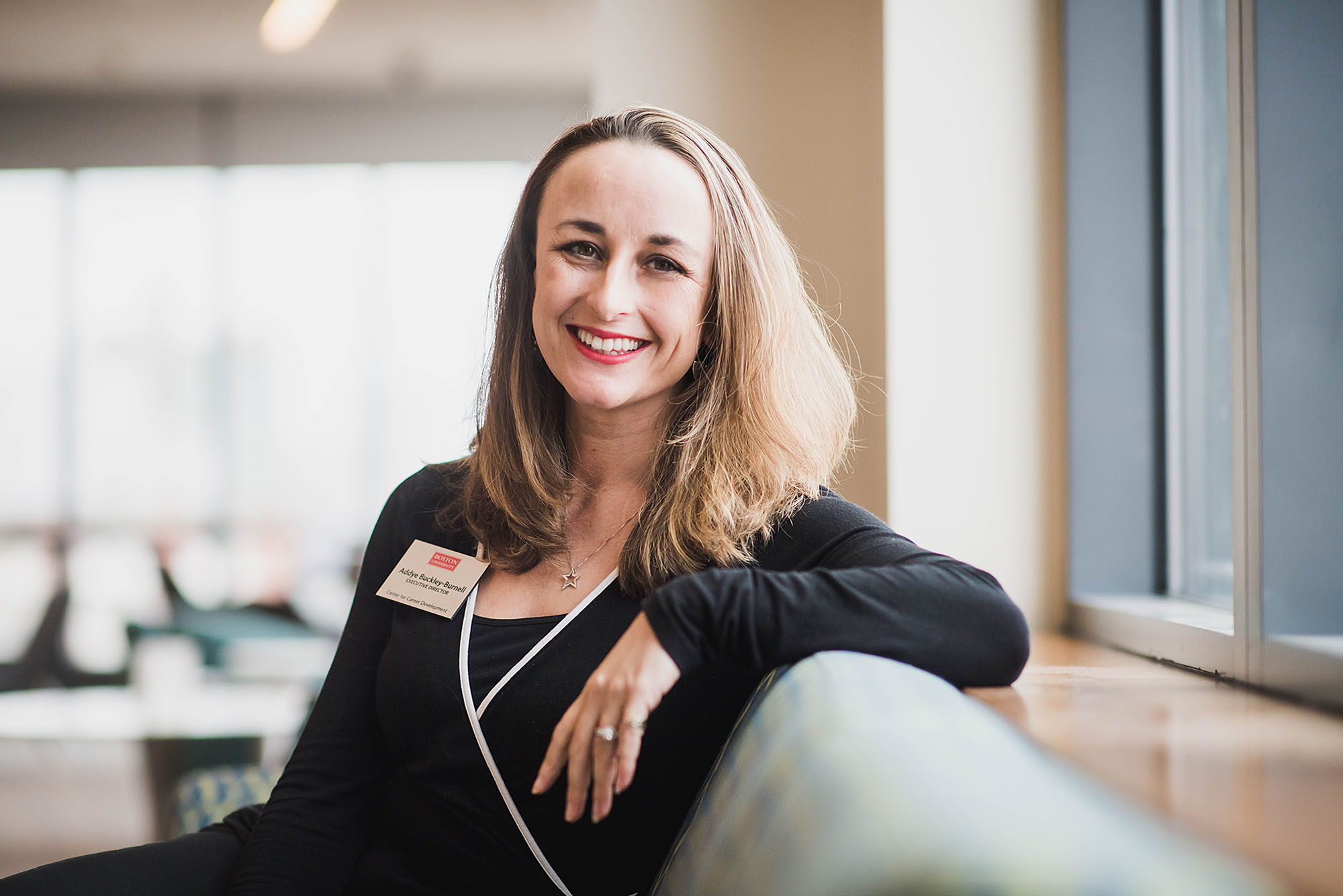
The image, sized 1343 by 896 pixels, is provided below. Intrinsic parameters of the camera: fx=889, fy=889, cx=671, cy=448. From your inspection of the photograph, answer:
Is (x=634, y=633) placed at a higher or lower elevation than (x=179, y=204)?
lower

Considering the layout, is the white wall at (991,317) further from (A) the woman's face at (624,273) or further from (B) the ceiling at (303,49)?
(B) the ceiling at (303,49)

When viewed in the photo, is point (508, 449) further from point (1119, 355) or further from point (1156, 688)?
point (1119, 355)

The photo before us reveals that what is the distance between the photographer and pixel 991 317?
2.05 meters

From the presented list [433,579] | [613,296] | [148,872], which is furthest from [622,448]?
[148,872]

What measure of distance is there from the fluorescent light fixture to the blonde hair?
2373 mm

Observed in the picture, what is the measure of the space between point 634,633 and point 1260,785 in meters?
0.59

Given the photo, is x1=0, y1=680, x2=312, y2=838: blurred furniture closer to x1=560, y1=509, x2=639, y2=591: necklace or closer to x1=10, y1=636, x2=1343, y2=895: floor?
x1=560, y1=509, x2=639, y2=591: necklace

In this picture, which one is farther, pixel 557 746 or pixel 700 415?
pixel 700 415

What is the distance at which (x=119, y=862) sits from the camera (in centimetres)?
111

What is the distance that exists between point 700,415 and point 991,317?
0.99 metres

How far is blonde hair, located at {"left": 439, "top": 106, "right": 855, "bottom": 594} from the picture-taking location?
126 centimetres

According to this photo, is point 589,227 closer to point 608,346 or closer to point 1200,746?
point 608,346

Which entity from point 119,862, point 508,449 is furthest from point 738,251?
point 119,862

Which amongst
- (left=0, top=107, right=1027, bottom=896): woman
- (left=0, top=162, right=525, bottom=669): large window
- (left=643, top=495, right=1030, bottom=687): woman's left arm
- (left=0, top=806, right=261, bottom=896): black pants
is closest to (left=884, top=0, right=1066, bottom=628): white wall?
(left=0, top=107, right=1027, bottom=896): woman
